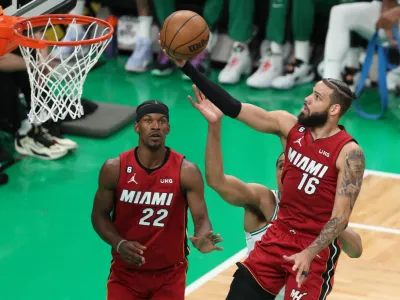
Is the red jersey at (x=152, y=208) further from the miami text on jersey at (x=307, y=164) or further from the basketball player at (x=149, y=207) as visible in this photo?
the miami text on jersey at (x=307, y=164)

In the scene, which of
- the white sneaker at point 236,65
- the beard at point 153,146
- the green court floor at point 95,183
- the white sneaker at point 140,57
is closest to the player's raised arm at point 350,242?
the beard at point 153,146

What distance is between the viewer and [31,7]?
6.93m

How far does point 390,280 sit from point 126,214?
256 centimetres

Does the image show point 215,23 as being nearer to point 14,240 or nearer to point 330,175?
point 14,240

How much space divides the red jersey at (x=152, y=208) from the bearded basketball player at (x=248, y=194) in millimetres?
259

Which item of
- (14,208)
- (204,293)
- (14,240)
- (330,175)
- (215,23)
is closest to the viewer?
(330,175)

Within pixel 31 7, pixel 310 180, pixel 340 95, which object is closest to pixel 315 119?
pixel 340 95

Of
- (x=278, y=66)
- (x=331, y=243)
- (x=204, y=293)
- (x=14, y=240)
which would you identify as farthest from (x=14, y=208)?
(x=278, y=66)

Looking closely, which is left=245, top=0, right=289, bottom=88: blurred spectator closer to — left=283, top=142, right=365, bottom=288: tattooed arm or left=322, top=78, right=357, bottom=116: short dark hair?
left=322, top=78, right=357, bottom=116: short dark hair

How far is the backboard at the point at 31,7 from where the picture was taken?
22.4 ft

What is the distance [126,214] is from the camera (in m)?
5.76

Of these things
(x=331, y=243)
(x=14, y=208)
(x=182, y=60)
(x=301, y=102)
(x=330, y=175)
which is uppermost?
(x=182, y=60)

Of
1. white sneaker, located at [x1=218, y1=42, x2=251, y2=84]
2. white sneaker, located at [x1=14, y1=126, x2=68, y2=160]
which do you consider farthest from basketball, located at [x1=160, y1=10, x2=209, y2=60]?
white sneaker, located at [x1=218, y1=42, x2=251, y2=84]

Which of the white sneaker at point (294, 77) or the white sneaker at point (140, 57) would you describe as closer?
the white sneaker at point (294, 77)
